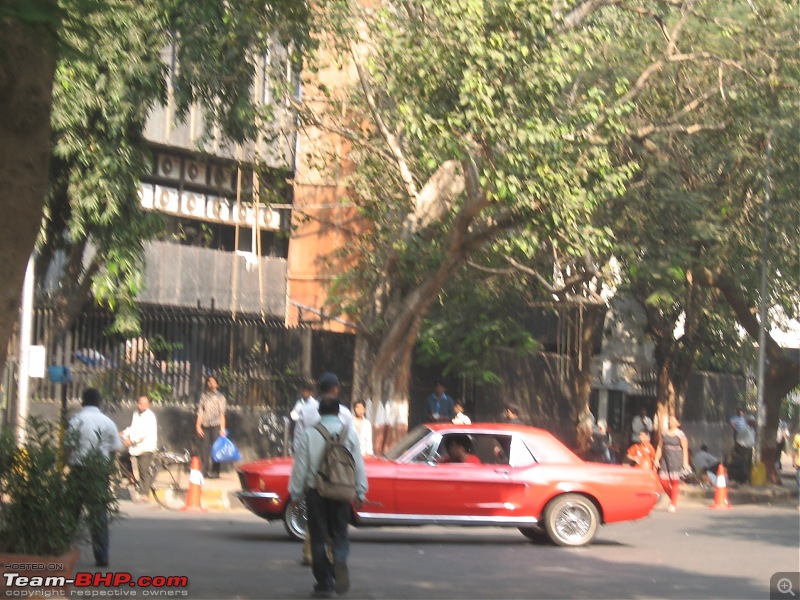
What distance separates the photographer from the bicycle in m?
17.2

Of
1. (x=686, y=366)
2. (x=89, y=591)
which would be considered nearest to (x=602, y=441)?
(x=686, y=366)

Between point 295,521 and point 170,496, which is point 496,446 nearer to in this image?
point 295,521

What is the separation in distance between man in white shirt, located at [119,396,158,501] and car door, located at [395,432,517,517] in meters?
5.08

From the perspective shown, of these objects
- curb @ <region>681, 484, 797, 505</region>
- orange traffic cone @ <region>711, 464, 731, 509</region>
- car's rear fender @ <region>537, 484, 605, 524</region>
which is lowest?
curb @ <region>681, 484, 797, 505</region>

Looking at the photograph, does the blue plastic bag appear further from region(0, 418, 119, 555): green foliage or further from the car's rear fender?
region(0, 418, 119, 555): green foliage

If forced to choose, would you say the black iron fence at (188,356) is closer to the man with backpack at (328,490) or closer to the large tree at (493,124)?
the large tree at (493,124)

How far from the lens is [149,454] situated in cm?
1739

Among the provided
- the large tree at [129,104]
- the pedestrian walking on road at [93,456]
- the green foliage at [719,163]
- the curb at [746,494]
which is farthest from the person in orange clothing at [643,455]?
the pedestrian walking on road at [93,456]

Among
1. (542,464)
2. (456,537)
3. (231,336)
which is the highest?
(231,336)

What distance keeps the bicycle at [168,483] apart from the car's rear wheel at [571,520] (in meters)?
5.87

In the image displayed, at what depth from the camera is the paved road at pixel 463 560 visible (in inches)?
409

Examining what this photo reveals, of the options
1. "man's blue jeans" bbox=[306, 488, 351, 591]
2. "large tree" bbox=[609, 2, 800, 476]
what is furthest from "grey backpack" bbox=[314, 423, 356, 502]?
"large tree" bbox=[609, 2, 800, 476]

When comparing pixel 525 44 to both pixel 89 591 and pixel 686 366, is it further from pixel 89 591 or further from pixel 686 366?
pixel 686 366

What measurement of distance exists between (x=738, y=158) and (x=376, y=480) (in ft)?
39.8
